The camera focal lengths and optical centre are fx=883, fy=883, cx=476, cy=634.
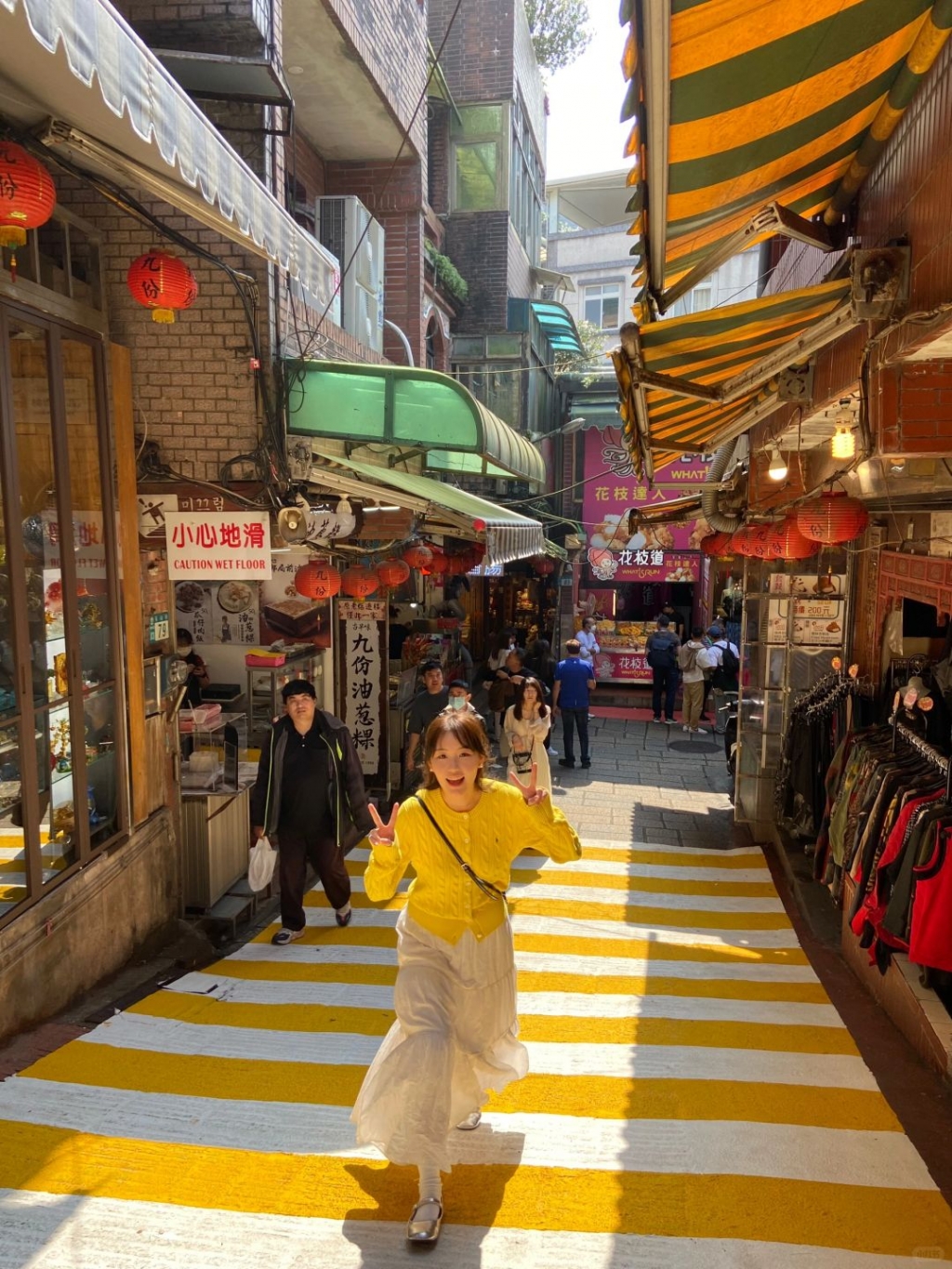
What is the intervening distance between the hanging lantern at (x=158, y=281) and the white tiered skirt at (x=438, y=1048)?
13.7ft

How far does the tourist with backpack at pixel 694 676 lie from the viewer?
50.1ft

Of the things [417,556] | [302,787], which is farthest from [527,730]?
[417,556]

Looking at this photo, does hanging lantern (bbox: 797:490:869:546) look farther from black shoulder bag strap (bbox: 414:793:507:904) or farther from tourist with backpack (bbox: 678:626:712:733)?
tourist with backpack (bbox: 678:626:712:733)

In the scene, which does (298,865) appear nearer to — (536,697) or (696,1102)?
(536,697)

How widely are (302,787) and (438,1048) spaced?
3.12m

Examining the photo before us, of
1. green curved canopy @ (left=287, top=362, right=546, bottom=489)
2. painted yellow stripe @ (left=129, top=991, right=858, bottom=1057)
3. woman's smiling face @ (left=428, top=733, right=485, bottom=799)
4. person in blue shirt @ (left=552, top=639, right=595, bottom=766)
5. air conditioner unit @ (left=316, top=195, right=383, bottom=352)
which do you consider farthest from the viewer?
person in blue shirt @ (left=552, top=639, right=595, bottom=766)

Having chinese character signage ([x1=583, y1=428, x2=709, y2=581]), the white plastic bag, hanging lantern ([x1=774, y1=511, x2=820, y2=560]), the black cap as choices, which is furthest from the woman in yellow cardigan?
chinese character signage ([x1=583, y1=428, x2=709, y2=581])

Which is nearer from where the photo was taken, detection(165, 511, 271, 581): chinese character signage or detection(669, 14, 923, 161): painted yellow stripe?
detection(669, 14, 923, 161): painted yellow stripe

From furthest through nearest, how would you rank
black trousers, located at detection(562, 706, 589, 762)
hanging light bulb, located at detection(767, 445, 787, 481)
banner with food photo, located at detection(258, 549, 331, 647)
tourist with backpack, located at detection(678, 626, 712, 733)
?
tourist with backpack, located at detection(678, 626, 712, 733), black trousers, located at detection(562, 706, 589, 762), banner with food photo, located at detection(258, 549, 331, 647), hanging light bulb, located at detection(767, 445, 787, 481)

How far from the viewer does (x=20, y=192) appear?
410cm

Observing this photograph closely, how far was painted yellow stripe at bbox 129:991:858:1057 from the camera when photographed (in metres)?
4.66

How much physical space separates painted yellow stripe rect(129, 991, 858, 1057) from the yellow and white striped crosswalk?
2 centimetres

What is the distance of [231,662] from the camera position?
→ 34.9 ft

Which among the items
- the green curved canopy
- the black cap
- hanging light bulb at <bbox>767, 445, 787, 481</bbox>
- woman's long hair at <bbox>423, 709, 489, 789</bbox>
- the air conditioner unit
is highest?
the air conditioner unit
